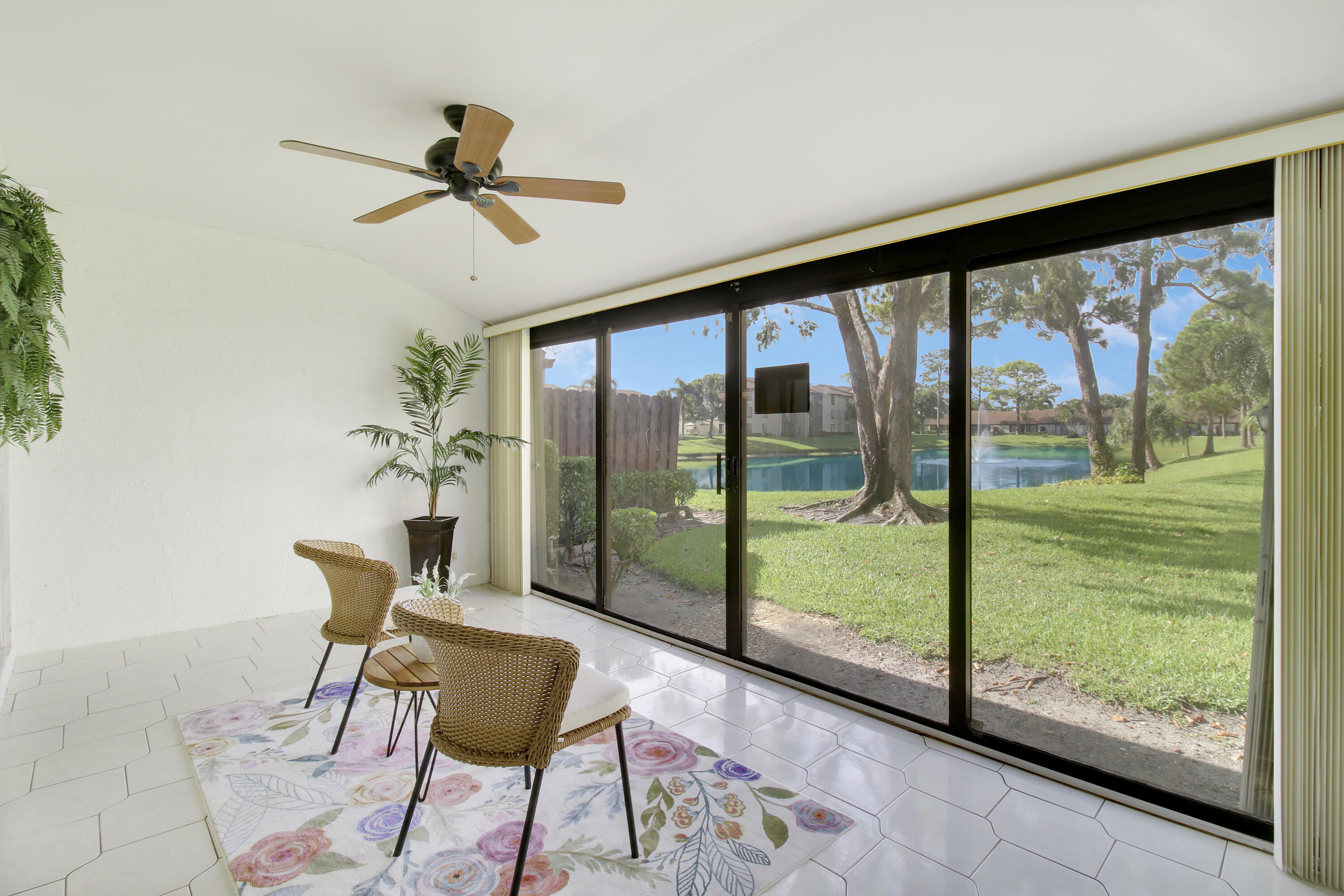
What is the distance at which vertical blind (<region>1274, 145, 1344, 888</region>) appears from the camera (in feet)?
5.78

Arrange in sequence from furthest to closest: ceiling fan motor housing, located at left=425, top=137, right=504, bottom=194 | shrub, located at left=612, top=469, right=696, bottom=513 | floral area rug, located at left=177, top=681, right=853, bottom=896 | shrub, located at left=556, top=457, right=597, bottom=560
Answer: shrub, located at left=556, top=457, right=597, bottom=560 < shrub, located at left=612, top=469, right=696, bottom=513 < ceiling fan motor housing, located at left=425, top=137, right=504, bottom=194 < floral area rug, located at left=177, top=681, right=853, bottom=896

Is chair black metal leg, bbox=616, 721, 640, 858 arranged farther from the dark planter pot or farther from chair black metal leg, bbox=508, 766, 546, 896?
the dark planter pot

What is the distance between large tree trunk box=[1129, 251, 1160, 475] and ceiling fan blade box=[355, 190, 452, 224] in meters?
2.64

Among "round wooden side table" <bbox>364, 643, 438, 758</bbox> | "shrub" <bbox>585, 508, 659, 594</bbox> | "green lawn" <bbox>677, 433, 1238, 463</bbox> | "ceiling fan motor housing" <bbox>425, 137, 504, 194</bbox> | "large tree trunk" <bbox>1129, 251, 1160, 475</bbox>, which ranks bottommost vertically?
"round wooden side table" <bbox>364, 643, 438, 758</bbox>

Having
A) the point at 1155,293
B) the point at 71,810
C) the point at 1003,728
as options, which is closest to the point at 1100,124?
the point at 1155,293

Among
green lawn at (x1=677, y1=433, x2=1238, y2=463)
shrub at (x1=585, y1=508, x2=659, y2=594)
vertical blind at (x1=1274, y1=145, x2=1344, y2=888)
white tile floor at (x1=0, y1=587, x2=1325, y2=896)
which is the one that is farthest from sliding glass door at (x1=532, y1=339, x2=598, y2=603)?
vertical blind at (x1=1274, y1=145, x2=1344, y2=888)

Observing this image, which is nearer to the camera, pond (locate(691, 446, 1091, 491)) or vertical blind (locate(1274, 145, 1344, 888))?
vertical blind (locate(1274, 145, 1344, 888))

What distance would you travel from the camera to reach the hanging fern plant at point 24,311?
4.93ft

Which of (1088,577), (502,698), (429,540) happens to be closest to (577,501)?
(429,540)

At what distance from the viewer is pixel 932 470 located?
280cm

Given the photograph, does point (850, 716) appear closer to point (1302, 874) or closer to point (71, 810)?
point (1302, 874)

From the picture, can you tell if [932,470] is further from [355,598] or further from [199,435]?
[199,435]

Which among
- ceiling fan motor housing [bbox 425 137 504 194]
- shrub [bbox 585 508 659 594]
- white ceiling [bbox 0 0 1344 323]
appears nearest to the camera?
white ceiling [bbox 0 0 1344 323]

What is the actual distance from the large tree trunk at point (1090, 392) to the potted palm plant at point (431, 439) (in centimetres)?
383
